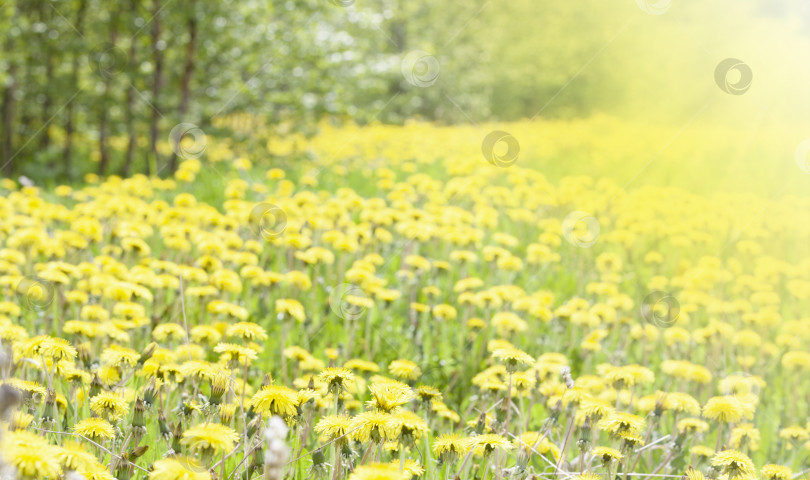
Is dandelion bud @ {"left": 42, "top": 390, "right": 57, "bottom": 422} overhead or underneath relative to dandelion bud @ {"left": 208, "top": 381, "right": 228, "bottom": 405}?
underneath

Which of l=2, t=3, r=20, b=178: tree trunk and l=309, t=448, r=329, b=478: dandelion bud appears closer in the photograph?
l=309, t=448, r=329, b=478: dandelion bud

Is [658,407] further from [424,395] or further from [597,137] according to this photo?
[597,137]

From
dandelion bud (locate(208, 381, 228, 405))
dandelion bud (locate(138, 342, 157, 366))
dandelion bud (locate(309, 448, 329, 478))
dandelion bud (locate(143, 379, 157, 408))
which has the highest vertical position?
dandelion bud (locate(138, 342, 157, 366))

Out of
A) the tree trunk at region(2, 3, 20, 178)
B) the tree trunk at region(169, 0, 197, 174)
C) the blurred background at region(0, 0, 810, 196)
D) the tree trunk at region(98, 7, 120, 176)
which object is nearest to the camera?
the tree trunk at region(169, 0, 197, 174)

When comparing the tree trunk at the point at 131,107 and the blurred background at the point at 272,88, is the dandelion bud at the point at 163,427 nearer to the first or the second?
the blurred background at the point at 272,88

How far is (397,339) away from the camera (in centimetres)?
336

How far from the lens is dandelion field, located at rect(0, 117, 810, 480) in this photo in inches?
62.6

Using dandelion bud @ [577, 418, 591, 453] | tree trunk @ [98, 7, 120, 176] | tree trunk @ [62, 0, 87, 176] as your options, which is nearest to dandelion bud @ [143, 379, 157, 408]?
dandelion bud @ [577, 418, 591, 453]

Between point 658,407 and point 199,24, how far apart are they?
7026mm

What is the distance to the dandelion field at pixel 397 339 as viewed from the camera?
5.21 feet

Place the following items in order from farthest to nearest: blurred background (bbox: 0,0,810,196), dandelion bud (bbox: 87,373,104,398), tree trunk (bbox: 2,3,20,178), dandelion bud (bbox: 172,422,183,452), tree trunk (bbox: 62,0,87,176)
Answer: tree trunk (bbox: 2,3,20,178) → tree trunk (bbox: 62,0,87,176) → blurred background (bbox: 0,0,810,196) → dandelion bud (bbox: 87,373,104,398) → dandelion bud (bbox: 172,422,183,452)

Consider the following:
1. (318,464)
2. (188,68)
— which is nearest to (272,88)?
(188,68)

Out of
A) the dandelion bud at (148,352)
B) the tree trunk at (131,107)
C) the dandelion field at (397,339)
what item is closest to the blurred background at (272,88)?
the tree trunk at (131,107)

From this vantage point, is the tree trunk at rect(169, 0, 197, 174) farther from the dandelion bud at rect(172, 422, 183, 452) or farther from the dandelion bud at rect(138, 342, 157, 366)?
the dandelion bud at rect(172, 422, 183, 452)
